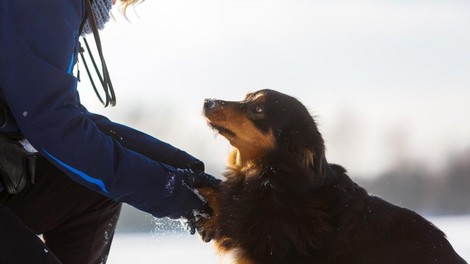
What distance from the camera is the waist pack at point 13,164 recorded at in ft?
7.50

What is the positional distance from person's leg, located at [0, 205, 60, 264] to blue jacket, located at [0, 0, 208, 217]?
25cm

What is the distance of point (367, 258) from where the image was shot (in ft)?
8.41

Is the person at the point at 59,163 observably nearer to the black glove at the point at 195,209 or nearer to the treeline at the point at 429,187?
the black glove at the point at 195,209

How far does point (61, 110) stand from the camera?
219cm

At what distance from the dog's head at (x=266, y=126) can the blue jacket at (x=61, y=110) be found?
0.45 m

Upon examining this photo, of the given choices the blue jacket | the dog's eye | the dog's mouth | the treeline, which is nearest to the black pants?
the blue jacket

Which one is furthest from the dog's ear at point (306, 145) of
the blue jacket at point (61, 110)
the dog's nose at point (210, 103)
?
the blue jacket at point (61, 110)

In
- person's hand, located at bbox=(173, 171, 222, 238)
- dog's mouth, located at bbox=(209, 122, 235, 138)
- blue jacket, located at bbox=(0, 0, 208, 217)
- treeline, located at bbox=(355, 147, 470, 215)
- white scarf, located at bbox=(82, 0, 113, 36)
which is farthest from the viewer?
treeline, located at bbox=(355, 147, 470, 215)

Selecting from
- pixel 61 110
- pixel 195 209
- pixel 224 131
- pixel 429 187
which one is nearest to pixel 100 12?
pixel 61 110

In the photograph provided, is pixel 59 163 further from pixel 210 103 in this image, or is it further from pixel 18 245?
pixel 210 103

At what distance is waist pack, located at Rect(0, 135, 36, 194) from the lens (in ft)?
7.50

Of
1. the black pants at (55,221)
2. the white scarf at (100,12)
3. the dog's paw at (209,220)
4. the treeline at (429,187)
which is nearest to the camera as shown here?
the black pants at (55,221)

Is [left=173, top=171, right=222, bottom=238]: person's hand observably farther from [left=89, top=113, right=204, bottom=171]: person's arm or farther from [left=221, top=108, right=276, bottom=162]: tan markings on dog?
[left=221, top=108, right=276, bottom=162]: tan markings on dog

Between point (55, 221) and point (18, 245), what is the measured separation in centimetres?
45
